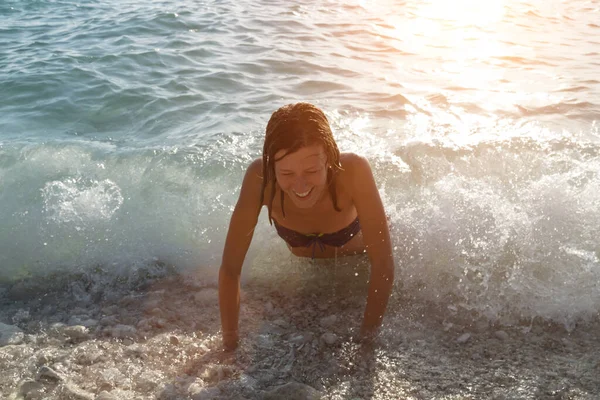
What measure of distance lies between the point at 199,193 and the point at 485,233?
7.85ft

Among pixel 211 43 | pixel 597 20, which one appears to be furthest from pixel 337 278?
pixel 597 20

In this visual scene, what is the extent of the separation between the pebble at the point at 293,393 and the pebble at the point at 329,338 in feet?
1.54

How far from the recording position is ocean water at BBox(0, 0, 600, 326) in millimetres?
4305

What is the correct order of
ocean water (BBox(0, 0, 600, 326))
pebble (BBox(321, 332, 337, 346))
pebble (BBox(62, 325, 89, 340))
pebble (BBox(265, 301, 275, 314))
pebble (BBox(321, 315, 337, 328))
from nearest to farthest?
pebble (BBox(321, 332, 337, 346))
pebble (BBox(62, 325, 89, 340))
pebble (BBox(321, 315, 337, 328))
pebble (BBox(265, 301, 275, 314))
ocean water (BBox(0, 0, 600, 326))

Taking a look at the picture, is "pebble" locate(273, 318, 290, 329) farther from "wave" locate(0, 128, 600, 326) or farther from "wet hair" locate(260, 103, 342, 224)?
"wet hair" locate(260, 103, 342, 224)

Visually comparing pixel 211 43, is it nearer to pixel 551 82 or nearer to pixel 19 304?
pixel 551 82

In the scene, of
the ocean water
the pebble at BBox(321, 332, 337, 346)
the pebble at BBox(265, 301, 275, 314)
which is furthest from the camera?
the ocean water

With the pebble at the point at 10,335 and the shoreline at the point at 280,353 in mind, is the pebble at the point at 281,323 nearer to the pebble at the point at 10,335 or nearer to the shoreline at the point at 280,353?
the shoreline at the point at 280,353

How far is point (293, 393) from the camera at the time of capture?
2.96 meters

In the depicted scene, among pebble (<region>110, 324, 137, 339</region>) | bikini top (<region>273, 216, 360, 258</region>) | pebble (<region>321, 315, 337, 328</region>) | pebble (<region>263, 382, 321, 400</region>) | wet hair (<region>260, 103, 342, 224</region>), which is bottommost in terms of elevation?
pebble (<region>110, 324, 137, 339</region>)

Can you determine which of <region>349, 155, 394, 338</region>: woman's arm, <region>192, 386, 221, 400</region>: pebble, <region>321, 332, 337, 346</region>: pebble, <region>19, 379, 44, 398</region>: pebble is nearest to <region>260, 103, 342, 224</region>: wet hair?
<region>349, 155, 394, 338</region>: woman's arm

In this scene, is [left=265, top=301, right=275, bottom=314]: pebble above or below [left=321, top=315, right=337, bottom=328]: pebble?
below

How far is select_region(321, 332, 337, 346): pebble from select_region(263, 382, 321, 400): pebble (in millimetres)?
469

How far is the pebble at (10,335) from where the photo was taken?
3.51 meters
